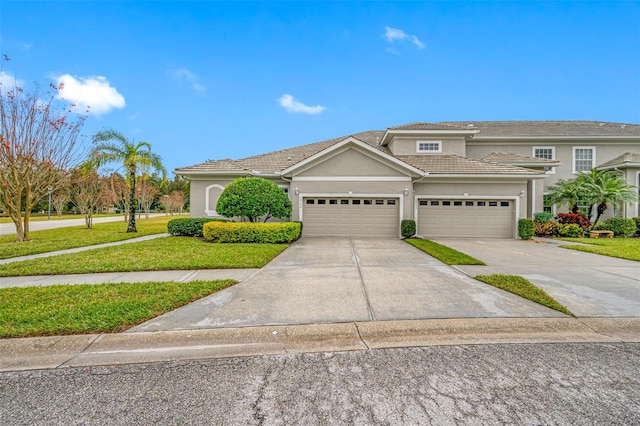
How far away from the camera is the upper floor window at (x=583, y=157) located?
1864cm

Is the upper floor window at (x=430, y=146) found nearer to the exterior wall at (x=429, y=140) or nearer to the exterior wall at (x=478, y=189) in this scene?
the exterior wall at (x=429, y=140)

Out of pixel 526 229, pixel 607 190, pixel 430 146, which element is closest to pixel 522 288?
pixel 526 229

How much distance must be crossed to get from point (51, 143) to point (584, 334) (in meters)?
19.6

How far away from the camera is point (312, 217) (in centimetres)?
1410

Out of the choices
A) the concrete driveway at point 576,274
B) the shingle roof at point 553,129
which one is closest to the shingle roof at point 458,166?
the concrete driveway at point 576,274

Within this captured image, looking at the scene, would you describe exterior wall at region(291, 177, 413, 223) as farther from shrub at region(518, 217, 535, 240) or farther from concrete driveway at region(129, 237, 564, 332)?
concrete driveway at region(129, 237, 564, 332)

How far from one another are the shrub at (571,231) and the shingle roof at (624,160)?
6.00 metres

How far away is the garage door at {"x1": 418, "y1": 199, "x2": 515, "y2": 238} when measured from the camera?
13945 mm

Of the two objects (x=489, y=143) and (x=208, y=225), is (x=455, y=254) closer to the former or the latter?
(x=208, y=225)

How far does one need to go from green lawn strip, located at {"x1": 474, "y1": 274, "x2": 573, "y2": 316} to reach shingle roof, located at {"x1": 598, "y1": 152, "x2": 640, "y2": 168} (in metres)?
17.4

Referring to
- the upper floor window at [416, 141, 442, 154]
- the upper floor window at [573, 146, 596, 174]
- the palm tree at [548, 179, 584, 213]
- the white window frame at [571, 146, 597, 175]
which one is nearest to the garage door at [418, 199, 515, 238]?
the upper floor window at [416, 141, 442, 154]

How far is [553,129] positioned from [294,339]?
24.0 meters

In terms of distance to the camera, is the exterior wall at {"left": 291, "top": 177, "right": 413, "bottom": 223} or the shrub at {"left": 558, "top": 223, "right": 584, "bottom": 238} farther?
the shrub at {"left": 558, "top": 223, "right": 584, "bottom": 238}

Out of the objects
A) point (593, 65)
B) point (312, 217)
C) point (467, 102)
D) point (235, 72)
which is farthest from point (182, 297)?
point (467, 102)
